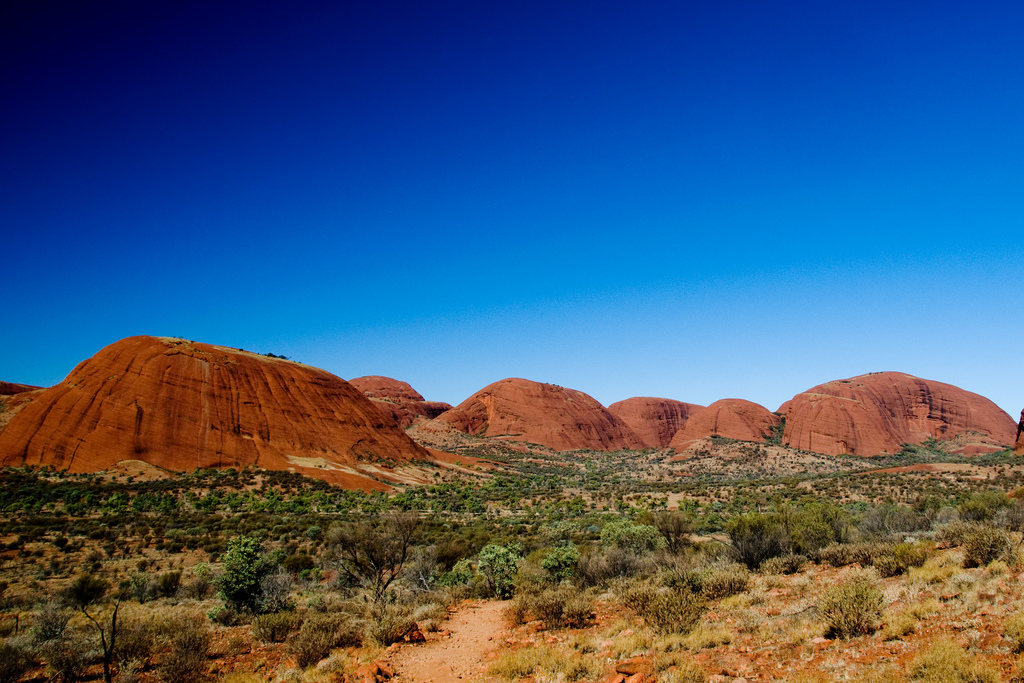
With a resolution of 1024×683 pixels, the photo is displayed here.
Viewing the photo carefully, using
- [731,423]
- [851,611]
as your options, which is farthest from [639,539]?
[731,423]

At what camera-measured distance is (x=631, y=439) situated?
120 meters

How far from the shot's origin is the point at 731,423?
90875 mm

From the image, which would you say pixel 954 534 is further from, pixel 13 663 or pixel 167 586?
pixel 167 586

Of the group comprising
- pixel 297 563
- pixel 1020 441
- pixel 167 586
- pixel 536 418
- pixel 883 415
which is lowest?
pixel 297 563

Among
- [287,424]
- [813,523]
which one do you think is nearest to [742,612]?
[813,523]

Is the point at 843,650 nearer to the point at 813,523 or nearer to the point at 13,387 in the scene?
the point at 813,523

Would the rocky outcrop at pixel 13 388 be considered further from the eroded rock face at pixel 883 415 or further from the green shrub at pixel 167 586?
the eroded rock face at pixel 883 415

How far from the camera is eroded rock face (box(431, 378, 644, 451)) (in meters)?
97.9

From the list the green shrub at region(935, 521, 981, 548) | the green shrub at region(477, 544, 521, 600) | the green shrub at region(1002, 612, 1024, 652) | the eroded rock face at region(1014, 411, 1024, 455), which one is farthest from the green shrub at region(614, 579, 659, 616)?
the eroded rock face at region(1014, 411, 1024, 455)

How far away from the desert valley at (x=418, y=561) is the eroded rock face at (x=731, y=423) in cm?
4648

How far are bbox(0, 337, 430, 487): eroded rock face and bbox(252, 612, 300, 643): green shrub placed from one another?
3369cm

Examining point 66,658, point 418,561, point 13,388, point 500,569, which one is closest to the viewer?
point 66,658

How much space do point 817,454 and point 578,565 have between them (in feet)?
253

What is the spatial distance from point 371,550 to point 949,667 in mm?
12977
